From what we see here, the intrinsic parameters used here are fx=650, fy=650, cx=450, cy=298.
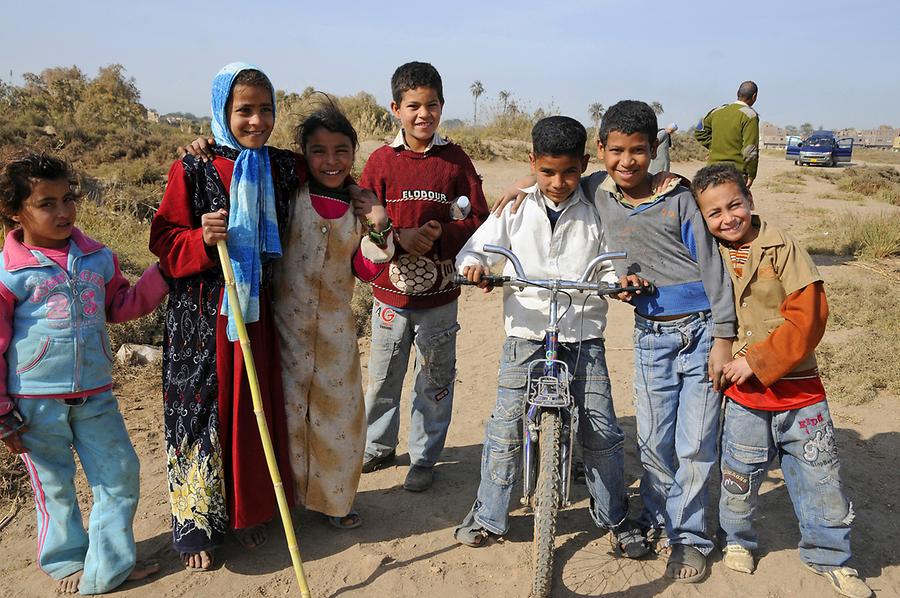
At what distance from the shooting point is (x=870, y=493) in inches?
153

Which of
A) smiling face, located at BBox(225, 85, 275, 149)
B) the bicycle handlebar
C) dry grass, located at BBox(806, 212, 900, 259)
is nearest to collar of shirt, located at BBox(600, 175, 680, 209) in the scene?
the bicycle handlebar

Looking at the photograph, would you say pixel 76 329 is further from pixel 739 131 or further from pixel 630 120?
pixel 739 131

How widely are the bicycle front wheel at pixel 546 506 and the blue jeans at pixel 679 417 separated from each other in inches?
23.4

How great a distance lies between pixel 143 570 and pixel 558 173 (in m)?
2.67

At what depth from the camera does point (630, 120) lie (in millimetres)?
2918

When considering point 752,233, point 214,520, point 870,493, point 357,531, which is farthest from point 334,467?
point 870,493

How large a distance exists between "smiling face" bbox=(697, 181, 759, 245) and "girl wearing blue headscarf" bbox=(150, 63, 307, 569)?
1.89 metres

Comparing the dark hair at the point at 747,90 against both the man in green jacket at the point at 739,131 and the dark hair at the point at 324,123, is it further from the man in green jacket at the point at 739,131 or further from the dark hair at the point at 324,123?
the dark hair at the point at 324,123

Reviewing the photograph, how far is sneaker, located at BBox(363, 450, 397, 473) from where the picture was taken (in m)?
4.12

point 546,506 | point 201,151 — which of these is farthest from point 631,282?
point 201,151

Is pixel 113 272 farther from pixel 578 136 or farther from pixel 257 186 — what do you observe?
pixel 578 136

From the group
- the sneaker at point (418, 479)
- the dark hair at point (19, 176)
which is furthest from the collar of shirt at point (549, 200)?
the dark hair at point (19, 176)

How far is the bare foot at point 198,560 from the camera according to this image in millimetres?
3086

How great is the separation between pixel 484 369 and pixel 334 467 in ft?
9.15
